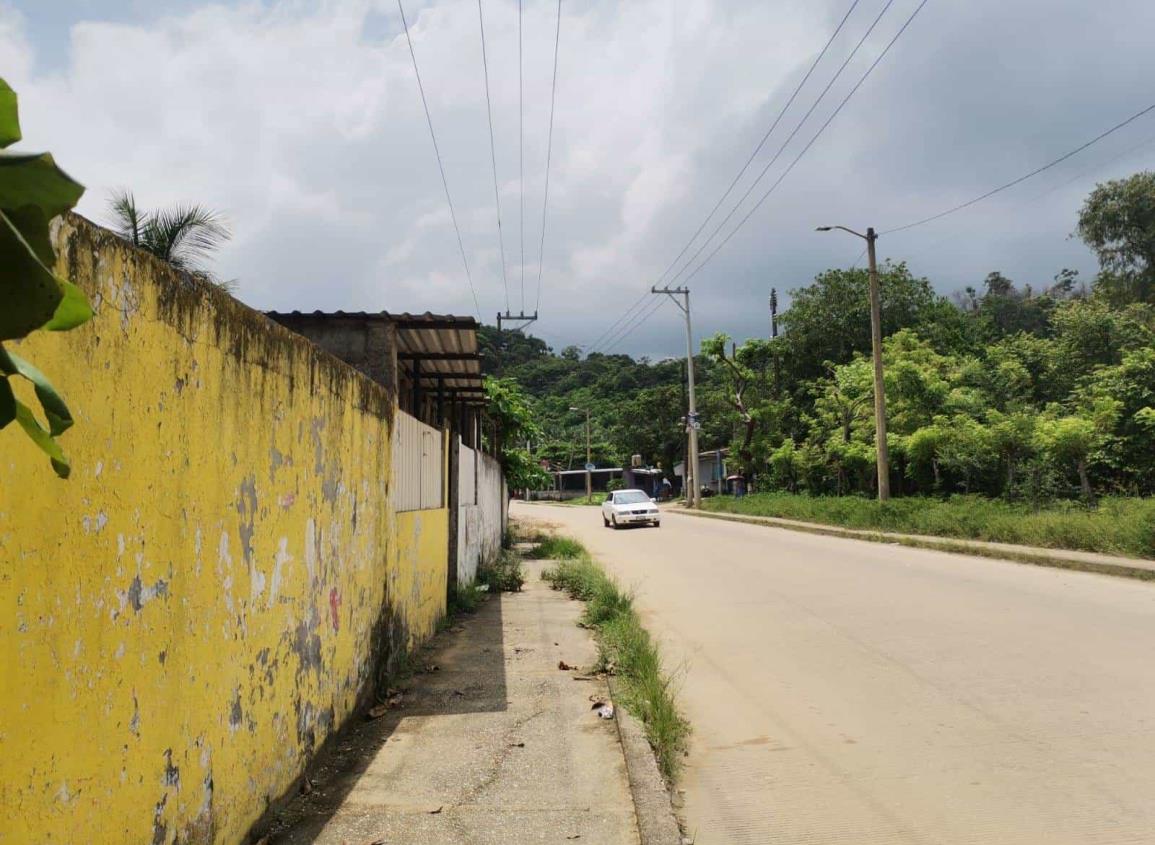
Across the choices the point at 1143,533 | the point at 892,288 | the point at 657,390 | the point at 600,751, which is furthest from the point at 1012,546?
the point at 657,390

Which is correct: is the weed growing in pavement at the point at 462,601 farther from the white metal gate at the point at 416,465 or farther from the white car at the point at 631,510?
the white car at the point at 631,510

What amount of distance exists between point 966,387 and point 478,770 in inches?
1148

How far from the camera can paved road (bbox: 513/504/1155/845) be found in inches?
164

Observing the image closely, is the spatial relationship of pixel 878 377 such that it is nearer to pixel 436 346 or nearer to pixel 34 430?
pixel 436 346

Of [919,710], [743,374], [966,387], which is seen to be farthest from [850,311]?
[919,710]

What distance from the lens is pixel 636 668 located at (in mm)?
6543

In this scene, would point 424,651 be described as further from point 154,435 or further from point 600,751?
point 154,435

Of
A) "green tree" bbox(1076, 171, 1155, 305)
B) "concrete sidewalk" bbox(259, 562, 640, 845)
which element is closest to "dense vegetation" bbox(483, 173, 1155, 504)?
"green tree" bbox(1076, 171, 1155, 305)

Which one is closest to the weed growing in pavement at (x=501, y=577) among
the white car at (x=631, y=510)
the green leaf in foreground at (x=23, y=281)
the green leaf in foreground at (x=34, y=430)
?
the green leaf in foreground at (x=34, y=430)

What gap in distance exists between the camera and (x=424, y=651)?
26.3ft

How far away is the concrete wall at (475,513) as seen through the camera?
11.6m

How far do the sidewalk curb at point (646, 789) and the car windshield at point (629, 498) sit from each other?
2474cm

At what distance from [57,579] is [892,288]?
145 feet

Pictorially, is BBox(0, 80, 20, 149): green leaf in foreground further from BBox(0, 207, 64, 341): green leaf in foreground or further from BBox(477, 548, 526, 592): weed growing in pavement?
BBox(477, 548, 526, 592): weed growing in pavement
